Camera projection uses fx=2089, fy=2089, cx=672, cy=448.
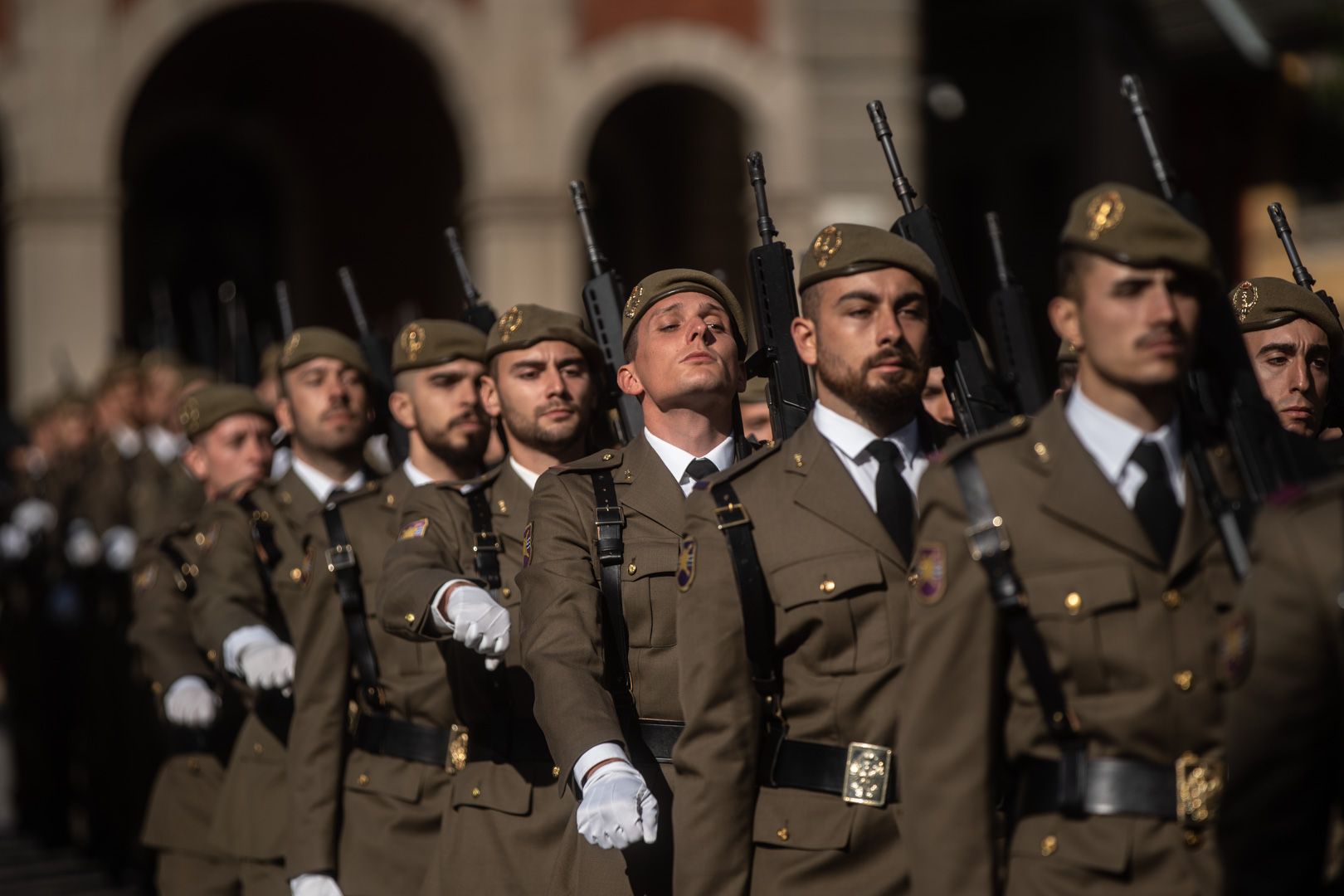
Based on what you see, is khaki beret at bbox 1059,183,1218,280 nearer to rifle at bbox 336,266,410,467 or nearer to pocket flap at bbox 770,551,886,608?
pocket flap at bbox 770,551,886,608

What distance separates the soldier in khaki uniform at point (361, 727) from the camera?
5.34 metres

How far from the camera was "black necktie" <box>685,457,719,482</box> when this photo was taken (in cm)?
456

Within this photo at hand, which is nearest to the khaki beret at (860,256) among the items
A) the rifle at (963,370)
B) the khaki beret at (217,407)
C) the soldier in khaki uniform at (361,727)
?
the rifle at (963,370)

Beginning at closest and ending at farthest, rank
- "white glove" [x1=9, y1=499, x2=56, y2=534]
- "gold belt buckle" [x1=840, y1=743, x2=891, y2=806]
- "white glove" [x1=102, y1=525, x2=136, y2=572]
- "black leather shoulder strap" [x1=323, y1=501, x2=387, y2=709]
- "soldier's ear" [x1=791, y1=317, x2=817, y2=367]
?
"gold belt buckle" [x1=840, y1=743, x2=891, y2=806] < "soldier's ear" [x1=791, y1=317, x2=817, y2=367] < "black leather shoulder strap" [x1=323, y1=501, x2=387, y2=709] < "white glove" [x1=102, y1=525, x2=136, y2=572] < "white glove" [x1=9, y1=499, x2=56, y2=534]

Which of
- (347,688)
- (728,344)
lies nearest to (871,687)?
(728,344)

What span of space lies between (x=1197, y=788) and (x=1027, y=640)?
331mm

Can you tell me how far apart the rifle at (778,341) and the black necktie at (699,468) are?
243 mm

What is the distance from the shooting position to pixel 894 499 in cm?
387

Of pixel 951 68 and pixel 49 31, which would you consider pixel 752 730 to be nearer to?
pixel 49 31

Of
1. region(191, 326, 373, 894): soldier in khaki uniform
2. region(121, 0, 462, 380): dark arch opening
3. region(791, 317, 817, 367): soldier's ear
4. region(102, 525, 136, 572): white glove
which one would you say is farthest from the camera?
region(121, 0, 462, 380): dark arch opening

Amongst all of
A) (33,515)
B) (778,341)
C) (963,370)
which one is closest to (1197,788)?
(963,370)

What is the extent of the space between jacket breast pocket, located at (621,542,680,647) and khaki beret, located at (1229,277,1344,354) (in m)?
A: 1.59

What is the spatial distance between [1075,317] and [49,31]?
572 inches

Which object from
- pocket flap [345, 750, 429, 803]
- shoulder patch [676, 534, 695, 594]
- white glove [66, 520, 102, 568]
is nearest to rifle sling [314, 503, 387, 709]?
pocket flap [345, 750, 429, 803]
